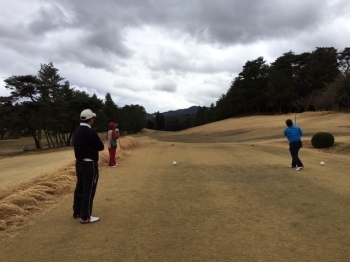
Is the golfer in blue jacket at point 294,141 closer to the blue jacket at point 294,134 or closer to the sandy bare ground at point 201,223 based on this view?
the blue jacket at point 294,134

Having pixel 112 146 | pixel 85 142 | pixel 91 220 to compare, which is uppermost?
pixel 85 142

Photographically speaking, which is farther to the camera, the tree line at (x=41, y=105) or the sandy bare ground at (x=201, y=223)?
the tree line at (x=41, y=105)

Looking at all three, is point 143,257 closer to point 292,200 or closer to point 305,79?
point 292,200

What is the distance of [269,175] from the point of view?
9.19 metres

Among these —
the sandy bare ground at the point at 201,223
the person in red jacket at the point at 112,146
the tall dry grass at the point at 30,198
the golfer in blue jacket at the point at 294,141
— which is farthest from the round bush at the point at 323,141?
the tall dry grass at the point at 30,198

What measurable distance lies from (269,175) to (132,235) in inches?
229

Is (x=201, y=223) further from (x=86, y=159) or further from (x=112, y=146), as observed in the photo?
(x=112, y=146)

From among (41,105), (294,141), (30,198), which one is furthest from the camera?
(41,105)

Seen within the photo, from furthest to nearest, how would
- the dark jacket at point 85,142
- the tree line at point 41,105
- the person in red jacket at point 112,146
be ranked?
the tree line at point 41,105, the person in red jacket at point 112,146, the dark jacket at point 85,142

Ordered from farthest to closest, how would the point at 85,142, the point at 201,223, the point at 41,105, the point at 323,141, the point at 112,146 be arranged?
the point at 41,105, the point at 323,141, the point at 112,146, the point at 85,142, the point at 201,223

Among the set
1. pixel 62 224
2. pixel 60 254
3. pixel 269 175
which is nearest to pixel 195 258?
pixel 60 254

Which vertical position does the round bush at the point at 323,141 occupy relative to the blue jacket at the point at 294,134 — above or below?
below

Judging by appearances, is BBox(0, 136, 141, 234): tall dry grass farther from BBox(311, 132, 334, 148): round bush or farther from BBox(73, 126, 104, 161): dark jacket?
BBox(311, 132, 334, 148): round bush

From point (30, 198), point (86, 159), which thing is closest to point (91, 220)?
point (86, 159)
